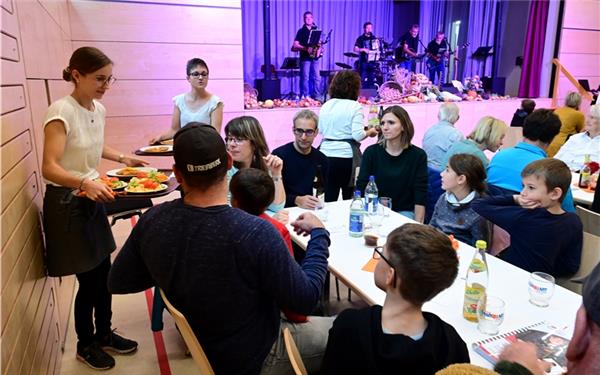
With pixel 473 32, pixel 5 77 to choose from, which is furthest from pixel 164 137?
pixel 473 32

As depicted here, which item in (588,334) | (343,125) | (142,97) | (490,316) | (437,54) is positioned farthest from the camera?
(437,54)

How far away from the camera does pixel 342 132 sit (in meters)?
3.83

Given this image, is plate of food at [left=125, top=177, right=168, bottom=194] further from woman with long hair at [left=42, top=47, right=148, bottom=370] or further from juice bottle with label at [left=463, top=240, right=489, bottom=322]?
juice bottle with label at [left=463, top=240, right=489, bottom=322]

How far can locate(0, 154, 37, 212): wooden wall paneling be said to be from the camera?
4.78 feet

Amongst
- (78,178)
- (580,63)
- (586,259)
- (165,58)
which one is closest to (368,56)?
(580,63)

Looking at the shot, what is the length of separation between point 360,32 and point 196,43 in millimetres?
5340

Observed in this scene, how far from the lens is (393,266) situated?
1238 millimetres

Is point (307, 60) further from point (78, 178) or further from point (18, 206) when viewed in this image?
point (18, 206)

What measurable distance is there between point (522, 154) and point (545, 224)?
1103mm

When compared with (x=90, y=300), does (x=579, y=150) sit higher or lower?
higher

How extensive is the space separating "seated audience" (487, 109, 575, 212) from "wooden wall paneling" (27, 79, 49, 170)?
9.29 ft

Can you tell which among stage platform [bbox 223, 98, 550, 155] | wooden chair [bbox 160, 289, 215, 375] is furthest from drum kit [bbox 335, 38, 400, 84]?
wooden chair [bbox 160, 289, 215, 375]

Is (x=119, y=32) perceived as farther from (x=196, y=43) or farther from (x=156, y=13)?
(x=196, y=43)

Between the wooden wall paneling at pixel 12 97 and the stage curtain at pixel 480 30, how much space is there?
1015cm
